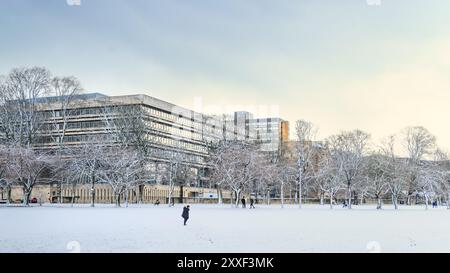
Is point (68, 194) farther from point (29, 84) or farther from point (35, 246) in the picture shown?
point (35, 246)

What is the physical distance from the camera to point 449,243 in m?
11.9

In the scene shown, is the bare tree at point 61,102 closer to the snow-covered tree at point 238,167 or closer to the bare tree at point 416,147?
the snow-covered tree at point 238,167

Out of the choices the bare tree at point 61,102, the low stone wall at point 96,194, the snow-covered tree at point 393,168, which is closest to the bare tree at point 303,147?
the snow-covered tree at point 393,168

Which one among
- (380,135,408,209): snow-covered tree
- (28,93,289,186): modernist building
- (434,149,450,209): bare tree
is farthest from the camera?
(434,149,450,209): bare tree

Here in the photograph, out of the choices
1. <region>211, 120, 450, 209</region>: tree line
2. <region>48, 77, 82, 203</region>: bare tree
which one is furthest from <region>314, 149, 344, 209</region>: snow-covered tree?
<region>48, 77, 82, 203</region>: bare tree

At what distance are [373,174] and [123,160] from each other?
2108 centimetres

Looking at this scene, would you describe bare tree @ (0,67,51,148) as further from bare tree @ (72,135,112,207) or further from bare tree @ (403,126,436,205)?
bare tree @ (403,126,436,205)

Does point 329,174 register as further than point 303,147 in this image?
No

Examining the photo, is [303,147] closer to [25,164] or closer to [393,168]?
[393,168]

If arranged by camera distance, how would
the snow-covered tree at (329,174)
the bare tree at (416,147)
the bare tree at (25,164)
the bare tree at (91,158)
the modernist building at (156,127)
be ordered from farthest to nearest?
1. the snow-covered tree at (329,174)
2. the bare tree at (416,147)
3. the bare tree at (91,158)
4. the modernist building at (156,127)
5. the bare tree at (25,164)

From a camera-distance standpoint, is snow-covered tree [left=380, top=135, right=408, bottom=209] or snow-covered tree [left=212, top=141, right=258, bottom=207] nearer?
snow-covered tree [left=212, top=141, right=258, bottom=207]

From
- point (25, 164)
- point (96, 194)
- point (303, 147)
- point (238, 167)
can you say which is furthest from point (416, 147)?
point (96, 194)
